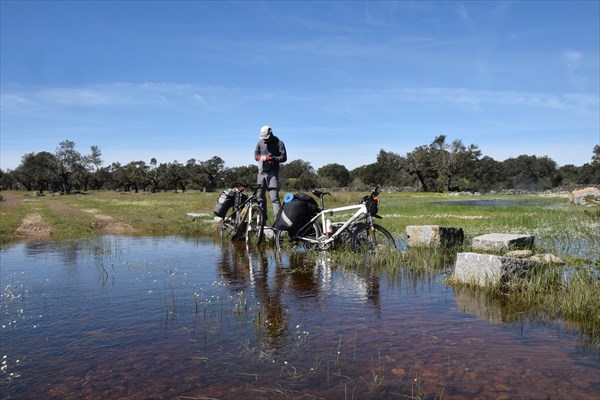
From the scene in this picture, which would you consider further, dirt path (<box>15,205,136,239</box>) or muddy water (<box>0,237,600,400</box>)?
dirt path (<box>15,205,136,239</box>)

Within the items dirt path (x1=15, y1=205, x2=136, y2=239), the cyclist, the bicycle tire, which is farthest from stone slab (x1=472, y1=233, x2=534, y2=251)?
dirt path (x1=15, y1=205, x2=136, y2=239)

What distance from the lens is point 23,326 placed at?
534 centimetres

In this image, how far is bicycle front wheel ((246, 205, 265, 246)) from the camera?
12664 millimetres

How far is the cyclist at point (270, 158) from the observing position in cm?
1247

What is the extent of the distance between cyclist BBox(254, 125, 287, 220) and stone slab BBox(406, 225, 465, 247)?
12.9 feet

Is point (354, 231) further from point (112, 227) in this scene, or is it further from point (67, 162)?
point (67, 162)

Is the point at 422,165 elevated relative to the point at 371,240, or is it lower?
elevated

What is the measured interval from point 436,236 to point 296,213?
3630 mm

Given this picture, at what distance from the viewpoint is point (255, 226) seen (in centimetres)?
1337

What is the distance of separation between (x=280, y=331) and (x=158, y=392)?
1688 millimetres

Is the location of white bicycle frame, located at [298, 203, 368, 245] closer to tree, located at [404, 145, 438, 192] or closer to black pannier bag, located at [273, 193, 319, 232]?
black pannier bag, located at [273, 193, 319, 232]

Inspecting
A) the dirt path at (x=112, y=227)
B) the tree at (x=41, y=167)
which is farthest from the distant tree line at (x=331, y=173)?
the dirt path at (x=112, y=227)

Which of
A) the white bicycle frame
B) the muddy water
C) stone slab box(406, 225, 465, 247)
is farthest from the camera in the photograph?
stone slab box(406, 225, 465, 247)

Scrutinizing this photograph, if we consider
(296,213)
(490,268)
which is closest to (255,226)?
(296,213)
